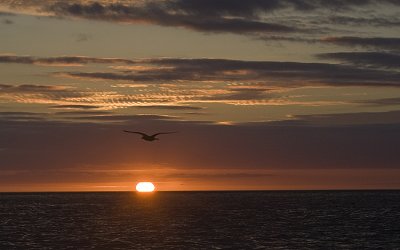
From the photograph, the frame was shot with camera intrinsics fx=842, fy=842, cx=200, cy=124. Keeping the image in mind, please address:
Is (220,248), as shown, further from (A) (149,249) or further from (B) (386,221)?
(B) (386,221)

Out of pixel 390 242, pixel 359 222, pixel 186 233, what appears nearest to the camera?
pixel 390 242

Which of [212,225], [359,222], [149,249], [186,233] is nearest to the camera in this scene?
[149,249]

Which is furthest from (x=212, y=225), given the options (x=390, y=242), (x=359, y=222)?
(x=390, y=242)

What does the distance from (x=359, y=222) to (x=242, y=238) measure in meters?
36.4

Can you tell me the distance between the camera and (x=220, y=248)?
265 ft

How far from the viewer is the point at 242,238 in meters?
91.0

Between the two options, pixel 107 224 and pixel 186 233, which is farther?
pixel 107 224

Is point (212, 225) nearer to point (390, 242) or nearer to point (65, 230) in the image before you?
point (65, 230)

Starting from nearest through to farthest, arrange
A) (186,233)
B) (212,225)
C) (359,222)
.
A: 1. (186,233)
2. (212,225)
3. (359,222)

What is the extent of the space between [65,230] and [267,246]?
3483 cm

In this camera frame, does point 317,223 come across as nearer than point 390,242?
No

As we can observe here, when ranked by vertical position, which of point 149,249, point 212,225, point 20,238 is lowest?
point 149,249

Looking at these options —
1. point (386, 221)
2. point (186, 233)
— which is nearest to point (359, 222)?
point (386, 221)

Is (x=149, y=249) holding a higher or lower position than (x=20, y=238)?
lower
